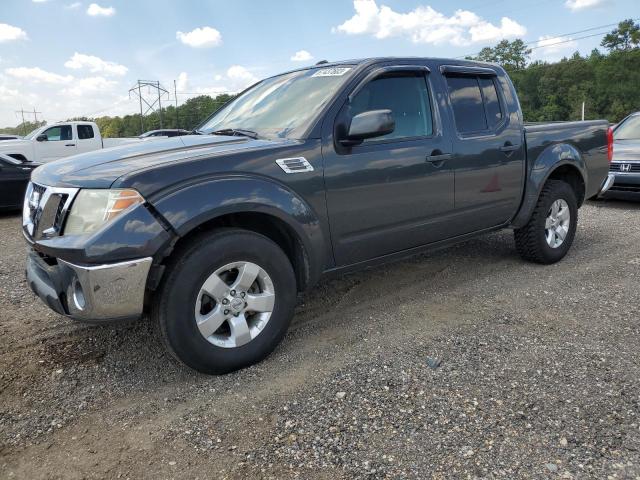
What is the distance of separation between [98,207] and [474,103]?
10.2ft

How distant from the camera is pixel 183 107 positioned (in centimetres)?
7838

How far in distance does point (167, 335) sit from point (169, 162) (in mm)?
922

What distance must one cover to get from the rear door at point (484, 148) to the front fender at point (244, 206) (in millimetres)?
1400

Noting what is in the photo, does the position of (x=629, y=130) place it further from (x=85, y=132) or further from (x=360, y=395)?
(x=85, y=132)

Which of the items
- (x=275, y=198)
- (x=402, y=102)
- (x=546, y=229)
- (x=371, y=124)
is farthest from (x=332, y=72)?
(x=546, y=229)

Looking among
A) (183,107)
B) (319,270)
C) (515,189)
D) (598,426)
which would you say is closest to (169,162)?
(319,270)

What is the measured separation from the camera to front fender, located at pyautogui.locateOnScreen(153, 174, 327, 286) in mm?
2664

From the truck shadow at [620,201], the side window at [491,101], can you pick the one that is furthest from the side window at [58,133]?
the side window at [491,101]

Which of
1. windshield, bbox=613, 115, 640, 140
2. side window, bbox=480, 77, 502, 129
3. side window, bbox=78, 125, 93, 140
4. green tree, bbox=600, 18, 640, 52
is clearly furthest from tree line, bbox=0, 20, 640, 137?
side window, bbox=480, 77, 502, 129

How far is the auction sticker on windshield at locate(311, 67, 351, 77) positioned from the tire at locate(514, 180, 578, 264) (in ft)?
7.77

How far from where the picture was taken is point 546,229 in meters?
4.95

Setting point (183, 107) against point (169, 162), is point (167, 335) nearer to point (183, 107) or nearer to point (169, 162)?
point (169, 162)

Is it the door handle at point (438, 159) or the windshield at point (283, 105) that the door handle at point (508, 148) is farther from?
the windshield at point (283, 105)

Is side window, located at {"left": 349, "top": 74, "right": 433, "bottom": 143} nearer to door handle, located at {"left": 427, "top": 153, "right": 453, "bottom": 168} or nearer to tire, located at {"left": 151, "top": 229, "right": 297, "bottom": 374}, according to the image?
door handle, located at {"left": 427, "top": 153, "right": 453, "bottom": 168}
